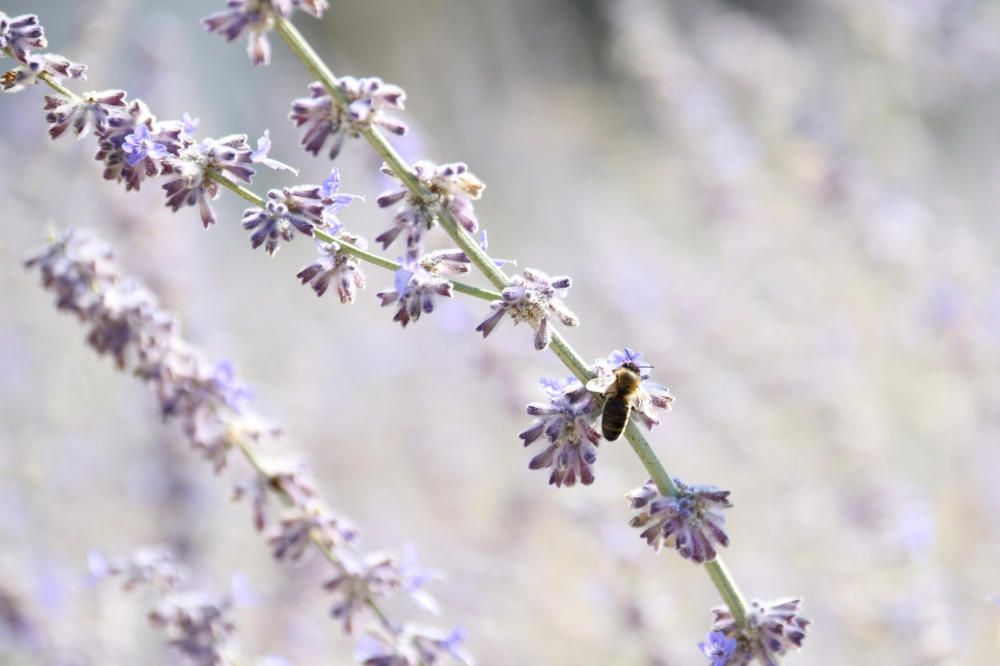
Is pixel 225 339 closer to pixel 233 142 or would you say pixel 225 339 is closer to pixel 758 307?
pixel 758 307

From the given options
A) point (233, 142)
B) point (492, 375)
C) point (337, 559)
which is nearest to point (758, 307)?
point (492, 375)

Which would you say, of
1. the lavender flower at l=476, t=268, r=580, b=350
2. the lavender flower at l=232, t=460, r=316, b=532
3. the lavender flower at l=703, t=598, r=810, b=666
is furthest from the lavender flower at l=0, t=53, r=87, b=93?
the lavender flower at l=703, t=598, r=810, b=666

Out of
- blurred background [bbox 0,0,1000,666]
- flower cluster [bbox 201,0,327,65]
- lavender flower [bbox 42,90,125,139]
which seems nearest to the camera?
flower cluster [bbox 201,0,327,65]

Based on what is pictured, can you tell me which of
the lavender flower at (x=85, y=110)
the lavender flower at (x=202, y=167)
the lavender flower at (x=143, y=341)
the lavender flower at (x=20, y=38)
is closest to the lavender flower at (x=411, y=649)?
the lavender flower at (x=143, y=341)

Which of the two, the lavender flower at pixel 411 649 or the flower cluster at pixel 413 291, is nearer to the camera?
the flower cluster at pixel 413 291

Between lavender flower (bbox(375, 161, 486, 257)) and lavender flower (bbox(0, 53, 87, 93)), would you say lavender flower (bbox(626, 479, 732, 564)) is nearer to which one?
lavender flower (bbox(375, 161, 486, 257))

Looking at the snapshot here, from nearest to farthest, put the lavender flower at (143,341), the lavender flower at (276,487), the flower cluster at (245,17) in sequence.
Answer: the flower cluster at (245,17) → the lavender flower at (143,341) → the lavender flower at (276,487)

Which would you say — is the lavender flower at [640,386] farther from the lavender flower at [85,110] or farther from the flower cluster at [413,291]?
the lavender flower at [85,110]
